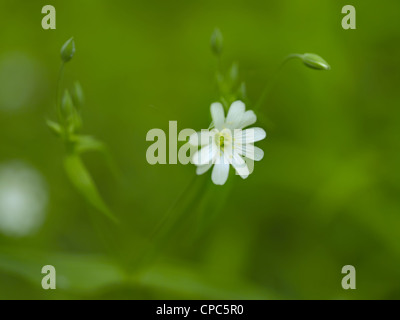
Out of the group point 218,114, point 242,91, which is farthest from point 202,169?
point 242,91

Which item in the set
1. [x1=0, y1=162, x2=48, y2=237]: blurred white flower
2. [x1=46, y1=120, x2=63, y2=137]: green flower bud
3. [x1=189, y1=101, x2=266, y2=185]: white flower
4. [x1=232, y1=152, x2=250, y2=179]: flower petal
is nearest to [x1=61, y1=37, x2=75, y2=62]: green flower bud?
[x1=46, y1=120, x2=63, y2=137]: green flower bud

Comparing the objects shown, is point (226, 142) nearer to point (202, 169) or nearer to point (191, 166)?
point (202, 169)

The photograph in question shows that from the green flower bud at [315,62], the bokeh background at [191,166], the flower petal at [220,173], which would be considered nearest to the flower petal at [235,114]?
the flower petal at [220,173]

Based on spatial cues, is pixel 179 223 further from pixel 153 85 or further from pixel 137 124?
pixel 153 85

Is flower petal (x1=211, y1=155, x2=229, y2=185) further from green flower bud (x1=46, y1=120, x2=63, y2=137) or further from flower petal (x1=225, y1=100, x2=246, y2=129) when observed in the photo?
green flower bud (x1=46, y1=120, x2=63, y2=137)

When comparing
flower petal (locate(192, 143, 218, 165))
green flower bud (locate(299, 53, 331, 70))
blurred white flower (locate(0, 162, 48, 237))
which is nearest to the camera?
flower petal (locate(192, 143, 218, 165))

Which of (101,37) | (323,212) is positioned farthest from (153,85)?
(323,212)

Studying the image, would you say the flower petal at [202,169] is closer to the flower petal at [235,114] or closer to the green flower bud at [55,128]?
the flower petal at [235,114]
